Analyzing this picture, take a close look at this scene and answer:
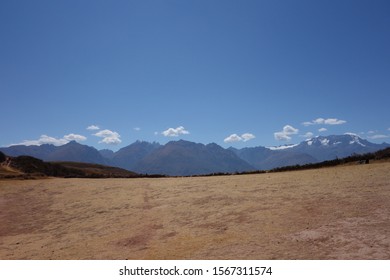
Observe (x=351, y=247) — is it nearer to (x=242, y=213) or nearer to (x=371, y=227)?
(x=371, y=227)

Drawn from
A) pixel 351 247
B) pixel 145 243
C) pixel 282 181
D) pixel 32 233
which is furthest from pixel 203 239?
pixel 282 181

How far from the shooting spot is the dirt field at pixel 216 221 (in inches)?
452

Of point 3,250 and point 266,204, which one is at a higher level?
point 266,204

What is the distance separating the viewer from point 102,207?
74.1 feet

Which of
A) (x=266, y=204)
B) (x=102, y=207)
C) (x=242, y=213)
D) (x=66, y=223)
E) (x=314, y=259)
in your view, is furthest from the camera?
(x=102, y=207)

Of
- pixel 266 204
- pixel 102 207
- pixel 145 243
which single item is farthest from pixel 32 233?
pixel 266 204

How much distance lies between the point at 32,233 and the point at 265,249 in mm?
13873

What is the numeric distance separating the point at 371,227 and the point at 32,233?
17.3 meters

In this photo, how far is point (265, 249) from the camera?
11219 millimetres

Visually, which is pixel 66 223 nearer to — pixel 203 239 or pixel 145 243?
pixel 145 243

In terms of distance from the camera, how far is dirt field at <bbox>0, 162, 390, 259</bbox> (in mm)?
11492

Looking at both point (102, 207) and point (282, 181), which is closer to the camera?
point (102, 207)

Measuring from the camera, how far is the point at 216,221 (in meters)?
16.0

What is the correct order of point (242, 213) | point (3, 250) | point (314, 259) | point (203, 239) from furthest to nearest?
point (242, 213) → point (3, 250) → point (203, 239) → point (314, 259)
